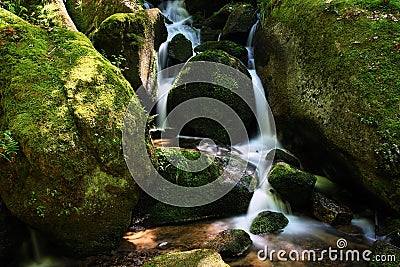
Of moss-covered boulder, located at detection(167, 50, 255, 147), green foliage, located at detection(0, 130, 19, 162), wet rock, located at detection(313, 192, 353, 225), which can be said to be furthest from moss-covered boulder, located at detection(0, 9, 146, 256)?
moss-covered boulder, located at detection(167, 50, 255, 147)

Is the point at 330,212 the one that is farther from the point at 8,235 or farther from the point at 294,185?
the point at 8,235

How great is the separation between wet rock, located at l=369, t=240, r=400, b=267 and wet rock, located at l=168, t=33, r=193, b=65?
7.05 m

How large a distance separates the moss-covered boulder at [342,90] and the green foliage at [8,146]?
4692mm

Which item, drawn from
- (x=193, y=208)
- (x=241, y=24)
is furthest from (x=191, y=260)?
(x=241, y=24)

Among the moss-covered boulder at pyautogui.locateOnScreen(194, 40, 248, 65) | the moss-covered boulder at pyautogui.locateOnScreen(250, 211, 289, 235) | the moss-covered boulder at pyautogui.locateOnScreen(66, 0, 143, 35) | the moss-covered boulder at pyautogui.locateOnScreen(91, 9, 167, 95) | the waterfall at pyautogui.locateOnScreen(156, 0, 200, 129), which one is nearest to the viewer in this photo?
the moss-covered boulder at pyautogui.locateOnScreen(250, 211, 289, 235)

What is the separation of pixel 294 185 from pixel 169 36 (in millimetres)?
7223

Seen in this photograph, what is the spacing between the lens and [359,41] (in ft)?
18.2

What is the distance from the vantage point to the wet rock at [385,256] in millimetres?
3744

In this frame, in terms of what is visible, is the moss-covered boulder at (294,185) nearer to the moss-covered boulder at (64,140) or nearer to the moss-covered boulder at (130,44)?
the moss-covered boulder at (64,140)

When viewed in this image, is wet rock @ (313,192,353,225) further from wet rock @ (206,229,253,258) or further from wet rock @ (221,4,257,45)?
wet rock @ (221,4,257,45)

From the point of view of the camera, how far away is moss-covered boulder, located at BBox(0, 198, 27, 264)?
3584 millimetres

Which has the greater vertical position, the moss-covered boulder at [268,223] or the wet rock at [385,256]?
the wet rock at [385,256]

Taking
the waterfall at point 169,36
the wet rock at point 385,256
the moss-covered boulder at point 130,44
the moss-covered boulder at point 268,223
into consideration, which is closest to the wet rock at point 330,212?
the moss-covered boulder at point 268,223

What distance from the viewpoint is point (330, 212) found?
5008 millimetres
